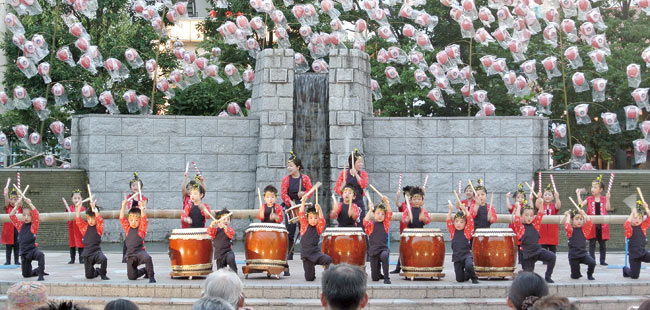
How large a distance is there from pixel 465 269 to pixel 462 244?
13.8 inches

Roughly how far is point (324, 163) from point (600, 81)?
720 centimetres


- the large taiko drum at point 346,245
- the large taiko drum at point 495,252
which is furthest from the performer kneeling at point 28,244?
the large taiko drum at point 495,252

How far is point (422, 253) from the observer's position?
44.5ft

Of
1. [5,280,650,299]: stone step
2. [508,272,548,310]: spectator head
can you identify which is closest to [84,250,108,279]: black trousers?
[5,280,650,299]: stone step

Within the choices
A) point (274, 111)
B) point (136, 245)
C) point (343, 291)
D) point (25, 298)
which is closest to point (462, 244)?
point (136, 245)

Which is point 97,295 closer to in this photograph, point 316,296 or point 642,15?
point 316,296

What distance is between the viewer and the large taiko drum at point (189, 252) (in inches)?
531

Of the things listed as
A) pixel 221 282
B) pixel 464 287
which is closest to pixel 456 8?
pixel 464 287

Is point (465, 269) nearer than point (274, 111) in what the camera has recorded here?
Yes

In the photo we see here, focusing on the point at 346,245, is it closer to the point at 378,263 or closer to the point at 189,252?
the point at 378,263

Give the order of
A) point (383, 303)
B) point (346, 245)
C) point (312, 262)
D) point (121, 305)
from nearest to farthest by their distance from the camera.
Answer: point (121, 305), point (383, 303), point (312, 262), point (346, 245)

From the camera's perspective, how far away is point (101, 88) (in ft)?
93.7

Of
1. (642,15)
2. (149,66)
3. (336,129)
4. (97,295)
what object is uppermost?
(642,15)

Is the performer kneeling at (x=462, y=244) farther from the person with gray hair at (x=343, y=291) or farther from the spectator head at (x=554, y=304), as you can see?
the spectator head at (x=554, y=304)
